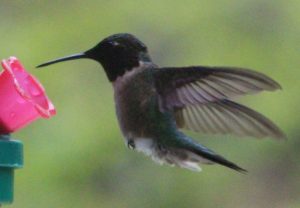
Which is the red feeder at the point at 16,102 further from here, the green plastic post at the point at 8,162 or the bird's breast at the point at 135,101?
the bird's breast at the point at 135,101

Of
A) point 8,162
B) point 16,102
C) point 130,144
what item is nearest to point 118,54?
point 130,144

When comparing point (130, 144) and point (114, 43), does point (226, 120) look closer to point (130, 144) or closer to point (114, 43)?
point (130, 144)

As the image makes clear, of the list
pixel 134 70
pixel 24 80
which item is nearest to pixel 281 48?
pixel 134 70

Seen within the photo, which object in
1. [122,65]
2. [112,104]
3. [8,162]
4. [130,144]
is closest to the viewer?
[8,162]

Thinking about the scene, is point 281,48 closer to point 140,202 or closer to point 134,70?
point 140,202

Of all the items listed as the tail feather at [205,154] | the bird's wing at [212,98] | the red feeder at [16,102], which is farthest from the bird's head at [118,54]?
the red feeder at [16,102]
